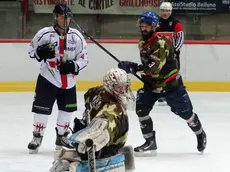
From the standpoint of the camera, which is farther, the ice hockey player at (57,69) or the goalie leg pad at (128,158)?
the ice hockey player at (57,69)

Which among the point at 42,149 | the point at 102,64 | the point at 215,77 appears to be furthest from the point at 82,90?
the point at 42,149

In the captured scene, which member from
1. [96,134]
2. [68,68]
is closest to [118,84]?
[96,134]

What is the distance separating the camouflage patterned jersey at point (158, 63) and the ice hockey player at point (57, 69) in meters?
0.42

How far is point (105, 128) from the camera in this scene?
2760 millimetres

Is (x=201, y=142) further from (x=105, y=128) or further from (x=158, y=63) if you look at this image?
(x=105, y=128)

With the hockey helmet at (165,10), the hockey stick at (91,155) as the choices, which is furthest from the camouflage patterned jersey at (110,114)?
the hockey helmet at (165,10)

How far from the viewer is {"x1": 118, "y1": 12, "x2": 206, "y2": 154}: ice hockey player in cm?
452

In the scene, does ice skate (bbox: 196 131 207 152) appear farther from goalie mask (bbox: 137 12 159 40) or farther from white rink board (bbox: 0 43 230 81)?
white rink board (bbox: 0 43 230 81)

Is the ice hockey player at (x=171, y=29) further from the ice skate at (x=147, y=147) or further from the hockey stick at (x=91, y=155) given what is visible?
the hockey stick at (x=91, y=155)

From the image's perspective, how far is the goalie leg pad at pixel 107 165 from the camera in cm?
291

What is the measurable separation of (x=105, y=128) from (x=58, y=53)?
1.96 metres

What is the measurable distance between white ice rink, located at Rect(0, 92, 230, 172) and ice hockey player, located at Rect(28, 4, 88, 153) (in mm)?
269

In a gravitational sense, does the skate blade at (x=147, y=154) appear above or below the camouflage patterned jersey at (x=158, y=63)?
below

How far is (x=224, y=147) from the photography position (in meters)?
5.15
